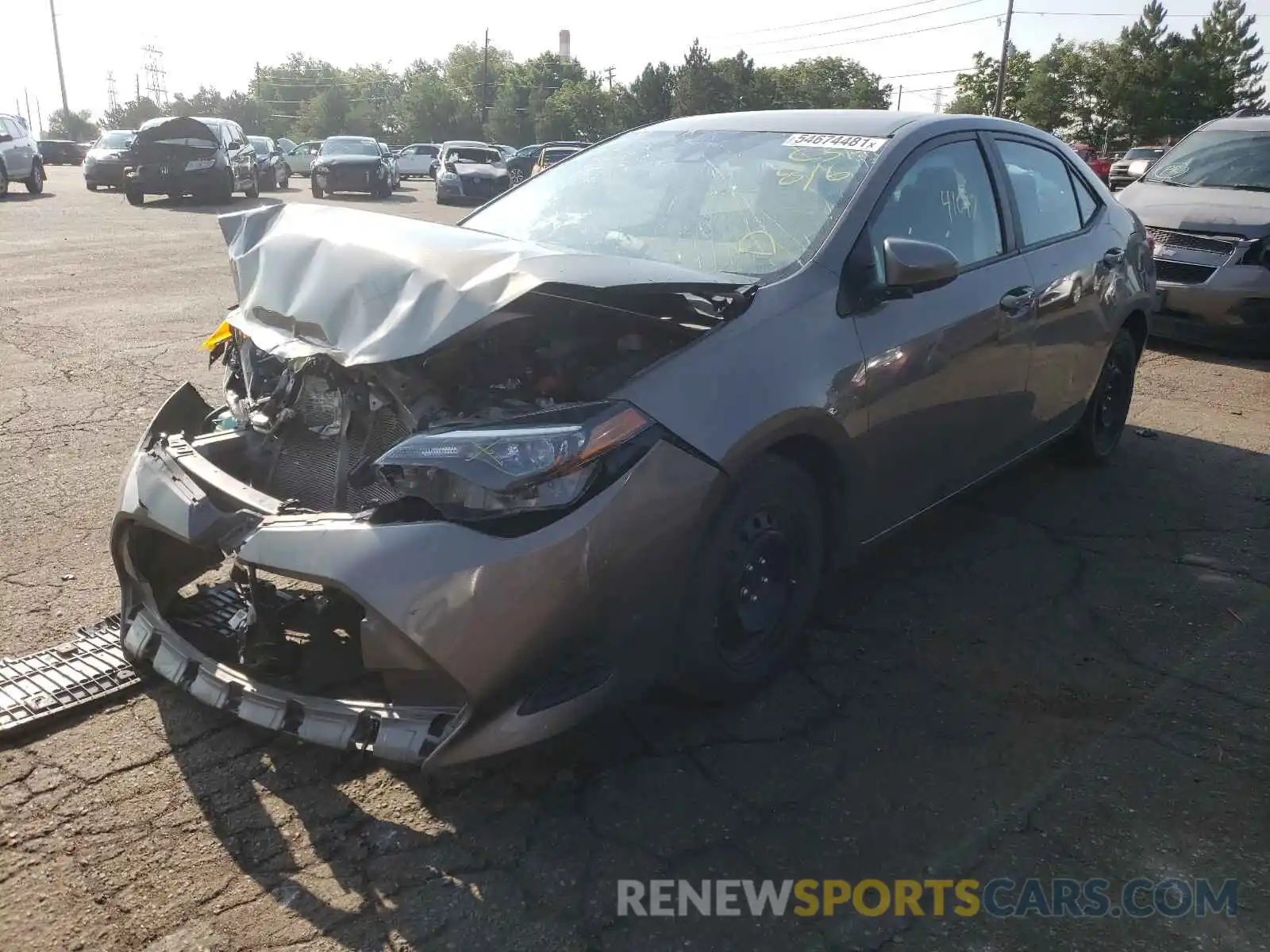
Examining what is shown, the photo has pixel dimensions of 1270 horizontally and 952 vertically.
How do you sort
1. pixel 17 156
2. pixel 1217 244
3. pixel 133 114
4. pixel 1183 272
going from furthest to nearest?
1. pixel 133 114
2. pixel 17 156
3. pixel 1183 272
4. pixel 1217 244

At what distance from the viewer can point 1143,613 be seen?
3914mm

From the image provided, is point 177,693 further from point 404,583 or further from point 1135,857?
point 1135,857

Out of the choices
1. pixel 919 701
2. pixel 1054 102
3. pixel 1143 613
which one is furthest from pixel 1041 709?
pixel 1054 102

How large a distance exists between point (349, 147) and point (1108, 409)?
2388cm

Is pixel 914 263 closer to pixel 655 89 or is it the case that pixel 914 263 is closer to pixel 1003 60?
pixel 1003 60

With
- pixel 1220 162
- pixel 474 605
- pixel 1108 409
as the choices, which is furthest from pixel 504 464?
pixel 1220 162

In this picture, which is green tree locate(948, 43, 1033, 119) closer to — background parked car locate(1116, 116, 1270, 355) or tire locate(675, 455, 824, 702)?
background parked car locate(1116, 116, 1270, 355)

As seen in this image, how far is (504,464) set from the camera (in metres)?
2.45

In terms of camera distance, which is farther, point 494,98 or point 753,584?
point 494,98

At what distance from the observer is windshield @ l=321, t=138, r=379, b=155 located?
83.9ft

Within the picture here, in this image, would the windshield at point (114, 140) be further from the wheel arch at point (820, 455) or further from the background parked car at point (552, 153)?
the wheel arch at point (820, 455)

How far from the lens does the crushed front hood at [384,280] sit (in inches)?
106

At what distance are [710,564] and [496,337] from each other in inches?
32.9

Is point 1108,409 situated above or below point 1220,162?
below
